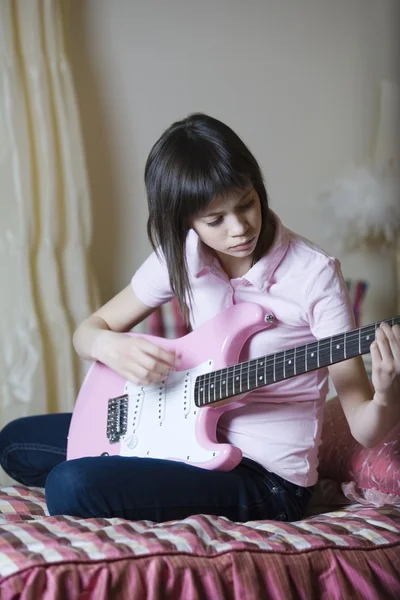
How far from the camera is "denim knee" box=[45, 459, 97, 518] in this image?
1266 mm

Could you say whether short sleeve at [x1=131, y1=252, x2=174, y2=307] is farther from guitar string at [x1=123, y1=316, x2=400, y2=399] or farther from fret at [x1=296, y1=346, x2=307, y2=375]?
fret at [x1=296, y1=346, x2=307, y2=375]

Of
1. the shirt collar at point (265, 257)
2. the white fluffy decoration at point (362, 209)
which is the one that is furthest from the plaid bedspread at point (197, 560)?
the white fluffy decoration at point (362, 209)

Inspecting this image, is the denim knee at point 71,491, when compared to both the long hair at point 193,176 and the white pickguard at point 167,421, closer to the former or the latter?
the white pickguard at point 167,421

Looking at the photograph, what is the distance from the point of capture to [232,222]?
4.30ft

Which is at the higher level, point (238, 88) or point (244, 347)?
point (238, 88)

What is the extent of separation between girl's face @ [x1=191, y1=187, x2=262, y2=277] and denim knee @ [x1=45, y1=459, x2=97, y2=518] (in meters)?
0.42

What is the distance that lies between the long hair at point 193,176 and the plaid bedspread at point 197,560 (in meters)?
0.48

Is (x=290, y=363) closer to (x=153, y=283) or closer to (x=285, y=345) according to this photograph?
(x=285, y=345)

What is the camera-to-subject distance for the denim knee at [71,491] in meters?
1.27

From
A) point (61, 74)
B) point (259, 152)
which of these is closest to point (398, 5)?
point (259, 152)

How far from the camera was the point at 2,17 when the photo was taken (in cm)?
220

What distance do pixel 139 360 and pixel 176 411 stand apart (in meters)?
0.11

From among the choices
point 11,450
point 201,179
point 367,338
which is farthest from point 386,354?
point 11,450

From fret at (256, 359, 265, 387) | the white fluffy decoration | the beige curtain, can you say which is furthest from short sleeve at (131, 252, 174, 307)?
the white fluffy decoration
